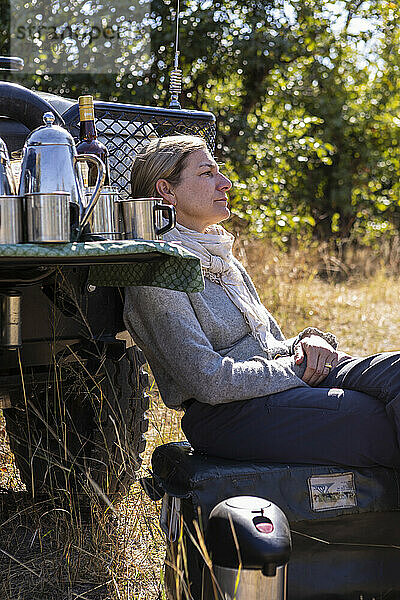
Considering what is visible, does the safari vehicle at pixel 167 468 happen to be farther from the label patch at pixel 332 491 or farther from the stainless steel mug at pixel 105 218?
the stainless steel mug at pixel 105 218

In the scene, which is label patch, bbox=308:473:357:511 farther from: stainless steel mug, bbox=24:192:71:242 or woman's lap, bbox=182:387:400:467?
stainless steel mug, bbox=24:192:71:242

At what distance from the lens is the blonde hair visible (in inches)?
101

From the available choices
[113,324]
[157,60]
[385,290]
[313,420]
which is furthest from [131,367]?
[385,290]

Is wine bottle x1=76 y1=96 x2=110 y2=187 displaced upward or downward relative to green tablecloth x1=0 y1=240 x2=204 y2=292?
upward

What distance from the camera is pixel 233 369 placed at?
2240 mm

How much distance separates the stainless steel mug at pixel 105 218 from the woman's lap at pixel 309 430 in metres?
0.64

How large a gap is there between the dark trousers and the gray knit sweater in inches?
2.4

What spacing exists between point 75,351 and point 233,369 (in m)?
0.66

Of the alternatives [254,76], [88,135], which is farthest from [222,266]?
[254,76]

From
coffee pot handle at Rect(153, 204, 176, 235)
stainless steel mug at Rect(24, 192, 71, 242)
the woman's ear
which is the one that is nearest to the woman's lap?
coffee pot handle at Rect(153, 204, 176, 235)

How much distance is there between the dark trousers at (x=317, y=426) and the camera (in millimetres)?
2193

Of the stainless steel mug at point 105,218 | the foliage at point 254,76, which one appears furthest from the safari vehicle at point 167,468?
the foliage at point 254,76

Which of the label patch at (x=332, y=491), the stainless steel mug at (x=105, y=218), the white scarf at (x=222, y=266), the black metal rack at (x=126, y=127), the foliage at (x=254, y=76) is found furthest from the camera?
the foliage at (x=254, y=76)

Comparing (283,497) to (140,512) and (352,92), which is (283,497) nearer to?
(140,512)
